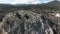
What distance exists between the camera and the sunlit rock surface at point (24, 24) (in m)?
18.1

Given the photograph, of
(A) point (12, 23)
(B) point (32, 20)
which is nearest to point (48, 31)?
(B) point (32, 20)

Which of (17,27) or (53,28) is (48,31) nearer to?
(53,28)

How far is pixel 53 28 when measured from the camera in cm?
2005

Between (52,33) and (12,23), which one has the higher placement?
(12,23)

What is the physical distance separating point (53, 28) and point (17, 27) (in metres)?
3.76

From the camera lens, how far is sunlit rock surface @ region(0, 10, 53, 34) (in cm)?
1814

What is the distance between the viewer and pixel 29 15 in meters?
19.1

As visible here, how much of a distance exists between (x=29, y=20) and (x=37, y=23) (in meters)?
0.73

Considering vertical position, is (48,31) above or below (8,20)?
below

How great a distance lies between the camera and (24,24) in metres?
18.3

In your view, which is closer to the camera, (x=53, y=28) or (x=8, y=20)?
(x=8, y=20)

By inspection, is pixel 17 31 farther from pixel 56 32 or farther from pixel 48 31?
pixel 56 32

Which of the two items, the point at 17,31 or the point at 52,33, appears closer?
the point at 17,31

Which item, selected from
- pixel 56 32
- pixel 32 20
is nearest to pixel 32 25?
pixel 32 20
